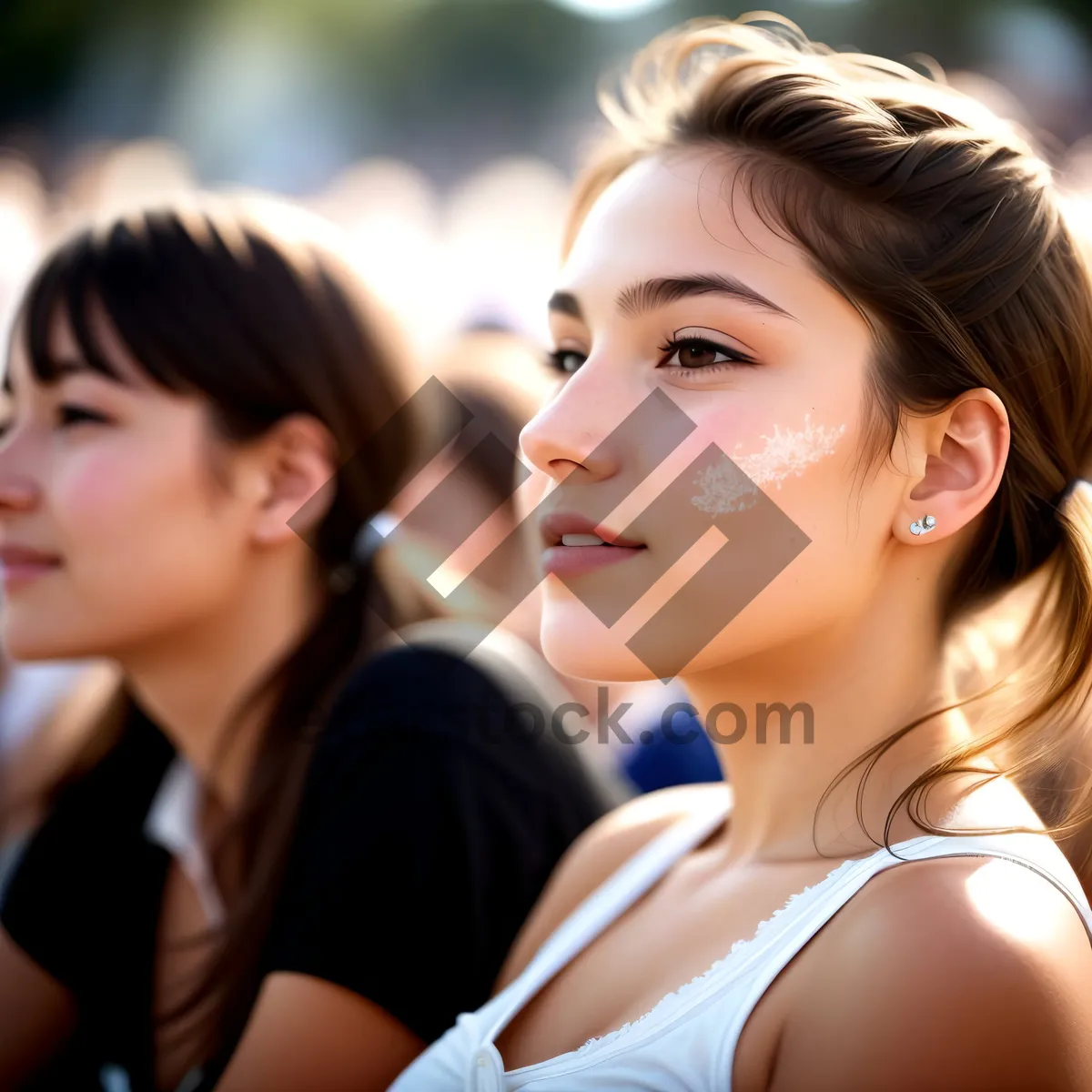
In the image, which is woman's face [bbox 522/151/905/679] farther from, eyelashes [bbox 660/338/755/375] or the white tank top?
the white tank top

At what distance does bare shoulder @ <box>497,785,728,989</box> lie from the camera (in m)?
1.47

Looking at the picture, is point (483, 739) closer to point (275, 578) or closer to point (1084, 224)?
point (275, 578)

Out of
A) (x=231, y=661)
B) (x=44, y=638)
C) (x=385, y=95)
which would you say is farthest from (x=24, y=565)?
(x=385, y=95)

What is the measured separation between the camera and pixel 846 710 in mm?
1194

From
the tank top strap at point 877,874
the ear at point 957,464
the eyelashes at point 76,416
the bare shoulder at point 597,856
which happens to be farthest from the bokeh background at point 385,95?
the tank top strap at point 877,874

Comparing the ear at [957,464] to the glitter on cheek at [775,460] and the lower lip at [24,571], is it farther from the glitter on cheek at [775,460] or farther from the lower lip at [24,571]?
the lower lip at [24,571]

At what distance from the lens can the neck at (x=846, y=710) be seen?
116 cm

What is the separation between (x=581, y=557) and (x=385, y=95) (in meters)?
16.6

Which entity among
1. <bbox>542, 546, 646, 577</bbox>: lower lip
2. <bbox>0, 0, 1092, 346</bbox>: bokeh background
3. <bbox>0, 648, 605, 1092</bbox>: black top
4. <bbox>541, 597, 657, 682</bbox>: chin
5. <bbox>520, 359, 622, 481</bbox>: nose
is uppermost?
<bbox>520, 359, 622, 481</bbox>: nose

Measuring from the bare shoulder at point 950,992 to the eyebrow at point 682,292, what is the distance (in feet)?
1.88

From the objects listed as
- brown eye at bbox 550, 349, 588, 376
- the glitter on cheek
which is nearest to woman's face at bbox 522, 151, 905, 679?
the glitter on cheek

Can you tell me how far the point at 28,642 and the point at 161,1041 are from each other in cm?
70

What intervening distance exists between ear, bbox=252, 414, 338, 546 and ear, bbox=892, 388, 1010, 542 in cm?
109

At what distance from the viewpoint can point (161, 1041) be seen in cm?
186
